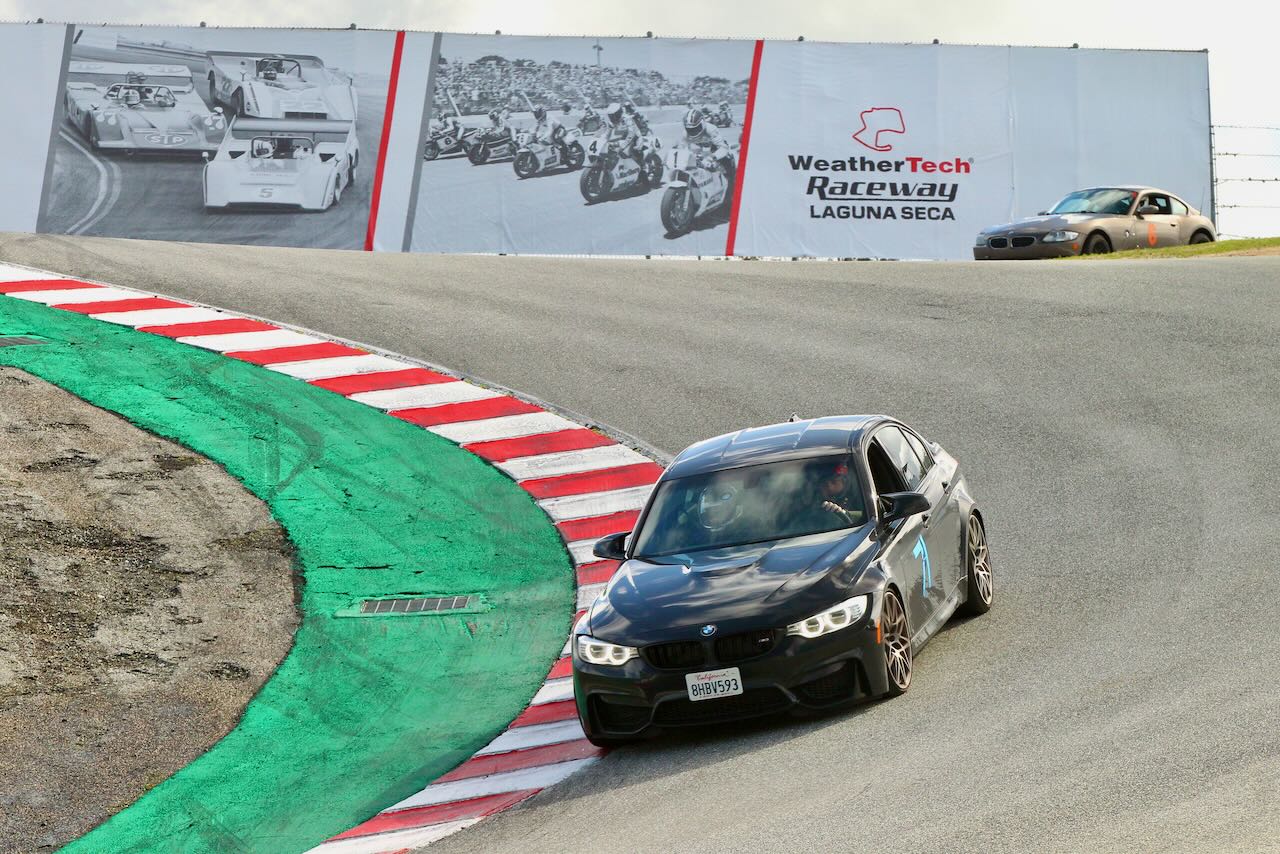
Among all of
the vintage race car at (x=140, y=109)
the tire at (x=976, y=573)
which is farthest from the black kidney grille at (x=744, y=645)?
the vintage race car at (x=140, y=109)

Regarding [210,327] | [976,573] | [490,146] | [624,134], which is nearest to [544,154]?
[490,146]

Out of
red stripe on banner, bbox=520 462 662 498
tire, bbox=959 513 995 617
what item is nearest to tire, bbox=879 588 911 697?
tire, bbox=959 513 995 617

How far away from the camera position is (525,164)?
1175 inches

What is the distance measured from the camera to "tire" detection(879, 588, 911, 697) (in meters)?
8.84

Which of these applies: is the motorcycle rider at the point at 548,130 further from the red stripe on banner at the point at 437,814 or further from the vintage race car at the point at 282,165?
the red stripe on banner at the point at 437,814

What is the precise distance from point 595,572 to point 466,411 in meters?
4.11

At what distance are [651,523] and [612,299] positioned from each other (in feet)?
39.1

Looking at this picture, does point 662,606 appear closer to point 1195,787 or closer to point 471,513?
point 1195,787

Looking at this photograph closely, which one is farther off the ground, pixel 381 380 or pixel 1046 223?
pixel 1046 223

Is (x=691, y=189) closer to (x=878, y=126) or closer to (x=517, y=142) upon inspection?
(x=517, y=142)

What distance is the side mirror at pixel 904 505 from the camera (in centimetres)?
935

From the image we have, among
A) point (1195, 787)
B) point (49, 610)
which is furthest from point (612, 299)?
point (1195, 787)

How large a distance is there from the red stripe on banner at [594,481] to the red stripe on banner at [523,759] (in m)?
5.03

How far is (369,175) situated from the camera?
2955cm
